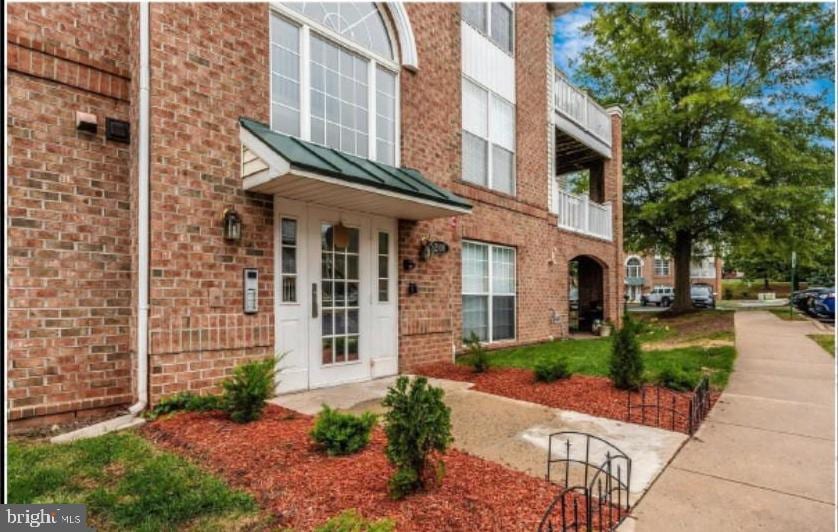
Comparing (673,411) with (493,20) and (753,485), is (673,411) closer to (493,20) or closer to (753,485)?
(753,485)

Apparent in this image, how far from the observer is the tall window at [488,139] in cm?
944

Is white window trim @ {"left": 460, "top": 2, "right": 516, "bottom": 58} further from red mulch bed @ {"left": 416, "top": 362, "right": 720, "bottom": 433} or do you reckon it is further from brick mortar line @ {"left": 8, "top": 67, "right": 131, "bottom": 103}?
red mulch bed @ {"left": 416, "top": 362, "right": 720, "bottom": 433}

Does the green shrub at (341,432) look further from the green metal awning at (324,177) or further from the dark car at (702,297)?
the dark car at (702,297)

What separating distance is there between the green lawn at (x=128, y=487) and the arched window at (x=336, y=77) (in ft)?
13.1

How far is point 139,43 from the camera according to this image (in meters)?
4.96

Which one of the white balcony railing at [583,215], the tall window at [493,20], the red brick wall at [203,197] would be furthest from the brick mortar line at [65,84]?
the white balcony railing at [583,215]

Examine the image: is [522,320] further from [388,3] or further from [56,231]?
[56,231]

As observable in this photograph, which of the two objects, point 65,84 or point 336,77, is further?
point 336,77

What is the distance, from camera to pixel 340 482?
3.22 meters

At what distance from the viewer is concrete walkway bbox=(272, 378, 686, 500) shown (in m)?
3.80

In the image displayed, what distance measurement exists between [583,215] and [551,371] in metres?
8.21

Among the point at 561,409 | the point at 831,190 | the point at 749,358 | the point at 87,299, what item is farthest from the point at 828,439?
the point at 831,190

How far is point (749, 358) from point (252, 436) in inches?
371

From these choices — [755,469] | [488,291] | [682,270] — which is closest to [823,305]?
[682,270]
